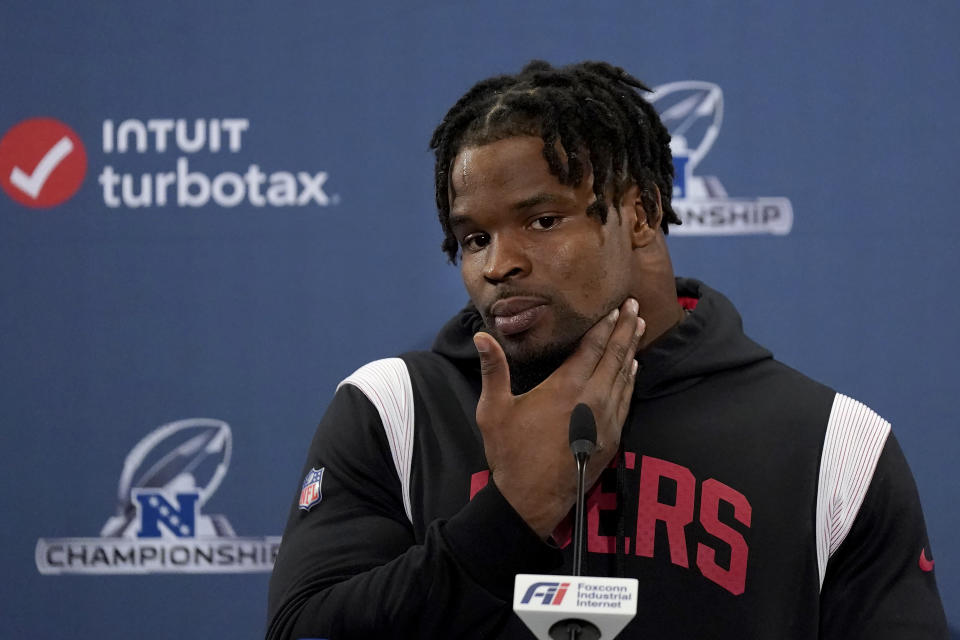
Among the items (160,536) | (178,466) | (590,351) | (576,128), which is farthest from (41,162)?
(590,351)

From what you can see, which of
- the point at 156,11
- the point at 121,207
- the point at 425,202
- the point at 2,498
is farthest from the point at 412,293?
the point at 2,498

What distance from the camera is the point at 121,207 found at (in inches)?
92.5

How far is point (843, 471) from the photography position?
1.21m

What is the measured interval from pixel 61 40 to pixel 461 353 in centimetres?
151

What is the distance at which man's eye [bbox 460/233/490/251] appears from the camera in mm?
1235

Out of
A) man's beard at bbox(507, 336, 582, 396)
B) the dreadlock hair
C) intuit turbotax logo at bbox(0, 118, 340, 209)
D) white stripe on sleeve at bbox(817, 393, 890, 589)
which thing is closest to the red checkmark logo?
intuit turbotax logo at bbox(0, 118, 340, 209)

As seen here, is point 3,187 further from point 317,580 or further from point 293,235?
point 317,580

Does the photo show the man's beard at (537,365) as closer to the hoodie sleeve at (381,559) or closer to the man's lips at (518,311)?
the man's lips at (518,311)

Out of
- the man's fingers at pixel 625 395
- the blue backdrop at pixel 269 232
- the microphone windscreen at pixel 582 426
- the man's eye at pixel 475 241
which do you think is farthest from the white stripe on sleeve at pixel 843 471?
the blue backdrop at pixel 269 232

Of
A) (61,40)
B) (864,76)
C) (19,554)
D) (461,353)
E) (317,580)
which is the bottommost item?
(19,554)

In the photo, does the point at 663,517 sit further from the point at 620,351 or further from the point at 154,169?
the point at 154,169

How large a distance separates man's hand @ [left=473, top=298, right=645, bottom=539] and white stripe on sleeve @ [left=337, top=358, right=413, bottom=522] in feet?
0.59

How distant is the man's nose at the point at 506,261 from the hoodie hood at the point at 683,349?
162 mm

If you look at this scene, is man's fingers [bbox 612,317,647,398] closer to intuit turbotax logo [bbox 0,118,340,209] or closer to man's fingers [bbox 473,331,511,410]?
man's fingers [bbox 473,331,511,410]
